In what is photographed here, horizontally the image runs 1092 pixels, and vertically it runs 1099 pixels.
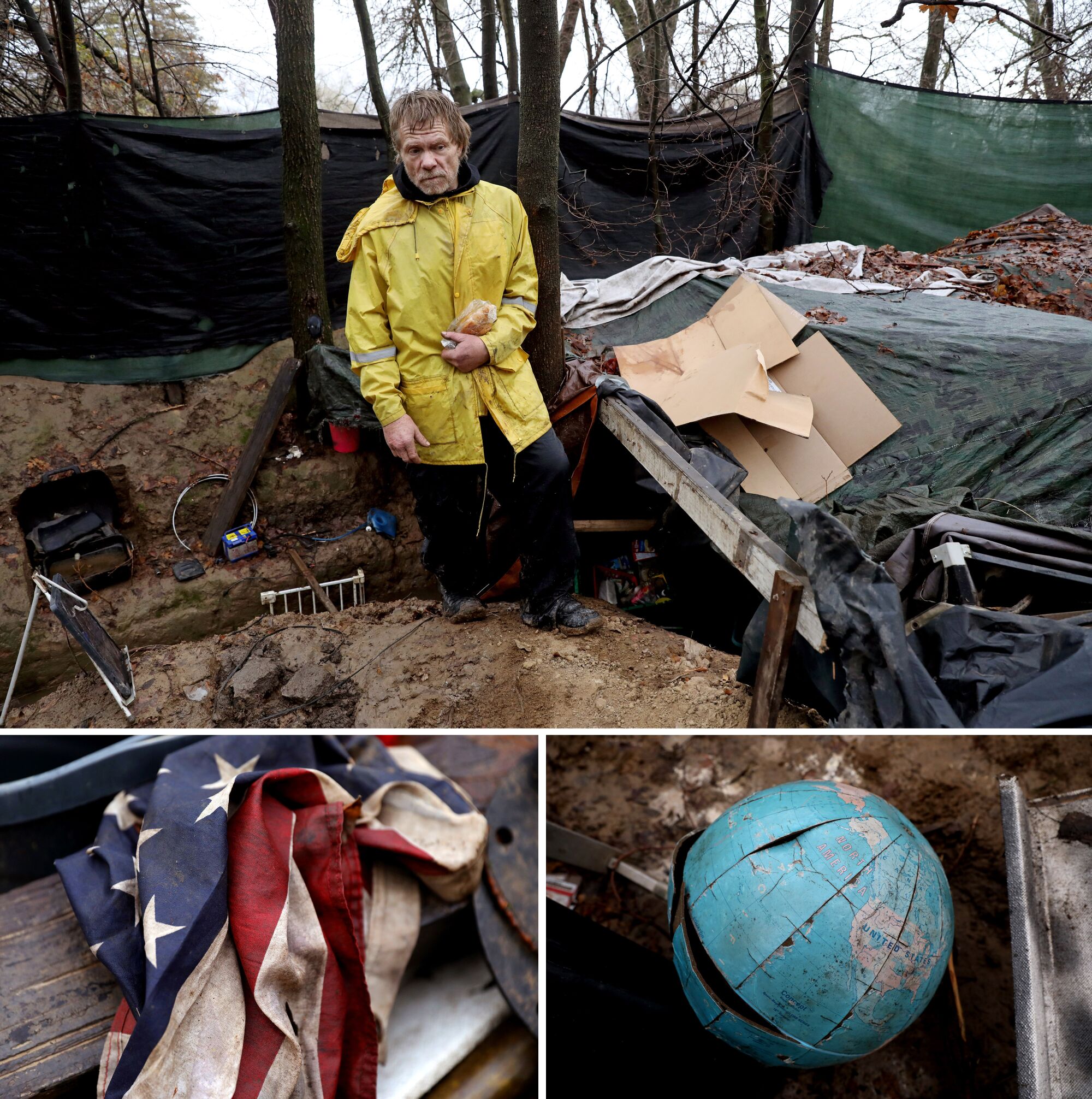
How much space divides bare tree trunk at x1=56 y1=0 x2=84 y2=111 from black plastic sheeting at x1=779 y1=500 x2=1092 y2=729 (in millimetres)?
7118

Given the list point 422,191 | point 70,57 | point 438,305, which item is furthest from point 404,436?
point 70,57

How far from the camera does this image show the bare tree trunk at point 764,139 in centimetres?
760

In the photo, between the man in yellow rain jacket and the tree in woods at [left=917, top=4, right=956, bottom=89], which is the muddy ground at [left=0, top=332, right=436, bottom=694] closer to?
the man in yellow rain jacket

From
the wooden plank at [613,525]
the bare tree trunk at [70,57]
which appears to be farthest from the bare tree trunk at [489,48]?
the wooden plank at [613,525]

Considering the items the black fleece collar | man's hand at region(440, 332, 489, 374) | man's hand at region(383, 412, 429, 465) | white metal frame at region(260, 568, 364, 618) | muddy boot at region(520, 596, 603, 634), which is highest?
the black fleece collar

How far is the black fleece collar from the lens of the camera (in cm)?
309

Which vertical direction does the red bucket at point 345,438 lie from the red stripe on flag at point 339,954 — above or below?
above

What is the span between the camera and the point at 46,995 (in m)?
1.45

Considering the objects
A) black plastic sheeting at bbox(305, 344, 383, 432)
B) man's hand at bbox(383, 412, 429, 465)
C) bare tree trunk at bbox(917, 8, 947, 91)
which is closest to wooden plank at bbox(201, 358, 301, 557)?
black plastic sheeting at bbox(305, 344, 383, 432)

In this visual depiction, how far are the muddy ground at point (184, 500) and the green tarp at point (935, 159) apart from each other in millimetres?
5869

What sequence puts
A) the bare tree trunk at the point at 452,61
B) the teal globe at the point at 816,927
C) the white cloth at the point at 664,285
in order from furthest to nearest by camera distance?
the bare tree trunk at the point at 452,61 < the white cloth at the point at 664,285 < the teal globe at the point at 816,927

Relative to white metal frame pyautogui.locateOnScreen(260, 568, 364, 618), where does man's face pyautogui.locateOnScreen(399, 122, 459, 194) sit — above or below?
above

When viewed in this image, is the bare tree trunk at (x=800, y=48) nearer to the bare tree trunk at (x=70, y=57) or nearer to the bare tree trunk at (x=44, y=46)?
the bare tree trunk at (x=70, y=57)

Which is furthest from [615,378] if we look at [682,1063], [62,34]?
[62,34]
